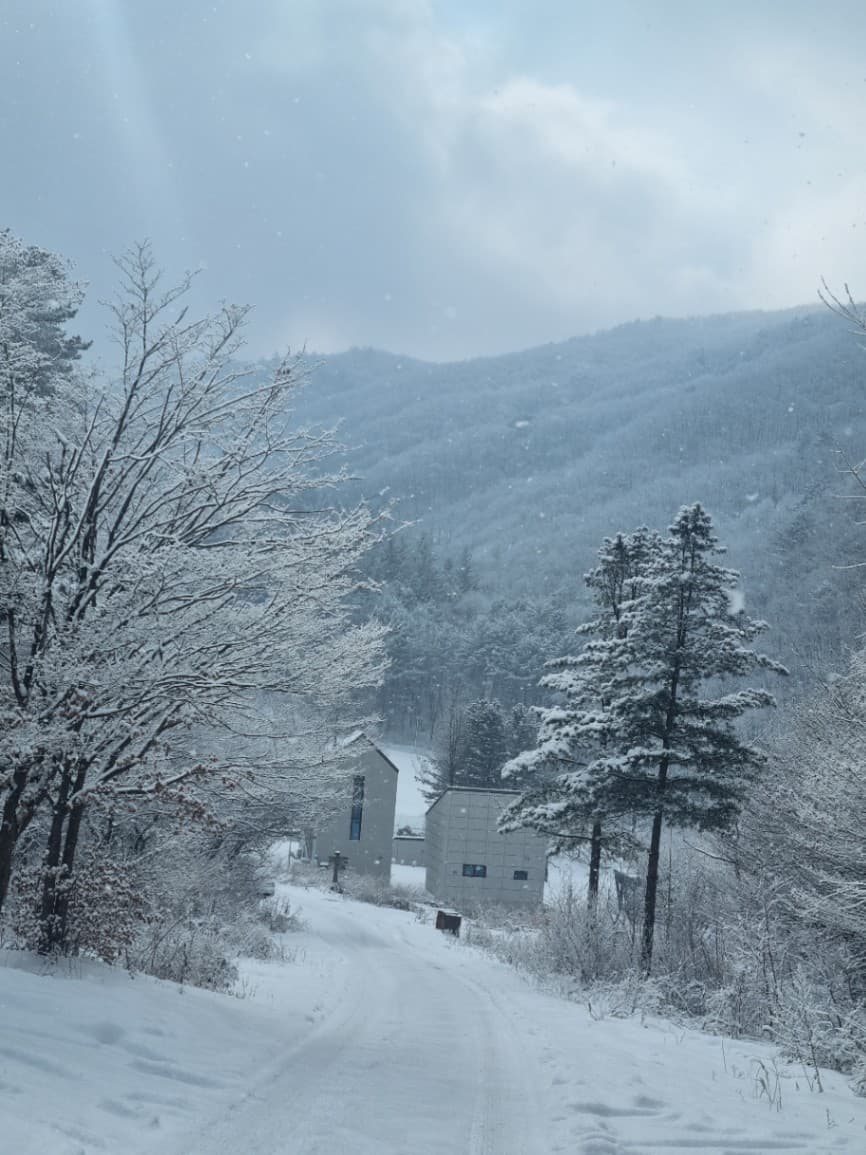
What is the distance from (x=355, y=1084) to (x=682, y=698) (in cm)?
1359

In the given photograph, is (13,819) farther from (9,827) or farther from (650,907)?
(650,907)

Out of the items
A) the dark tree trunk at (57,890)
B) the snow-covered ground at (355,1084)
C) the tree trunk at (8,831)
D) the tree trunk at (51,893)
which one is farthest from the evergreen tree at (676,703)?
the tree trunk at (8,831)

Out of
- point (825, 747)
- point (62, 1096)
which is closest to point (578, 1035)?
point (62, 1096)

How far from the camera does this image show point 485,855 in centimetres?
5328

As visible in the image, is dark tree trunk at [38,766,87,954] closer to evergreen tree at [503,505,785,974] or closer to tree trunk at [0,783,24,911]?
tree trunk at [0,783,24,911]

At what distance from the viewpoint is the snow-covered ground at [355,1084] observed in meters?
5.93

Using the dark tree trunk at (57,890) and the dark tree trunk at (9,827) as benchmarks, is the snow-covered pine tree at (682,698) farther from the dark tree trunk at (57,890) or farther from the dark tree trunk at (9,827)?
the dark tree trunk at (9,827)

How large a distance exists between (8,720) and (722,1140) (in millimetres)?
6400

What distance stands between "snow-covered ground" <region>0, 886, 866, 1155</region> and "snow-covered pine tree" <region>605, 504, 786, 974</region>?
7.76 m

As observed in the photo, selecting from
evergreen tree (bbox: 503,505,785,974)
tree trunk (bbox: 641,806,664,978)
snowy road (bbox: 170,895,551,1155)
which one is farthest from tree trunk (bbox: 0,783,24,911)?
evergreen tree (bbox: 503,505,785,974)

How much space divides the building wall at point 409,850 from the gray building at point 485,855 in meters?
16.1

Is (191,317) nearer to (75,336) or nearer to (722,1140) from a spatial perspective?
(722,1140)

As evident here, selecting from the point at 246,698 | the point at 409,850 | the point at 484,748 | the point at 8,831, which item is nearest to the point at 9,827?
the point at 8,831

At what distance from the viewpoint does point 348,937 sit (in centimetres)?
2733
